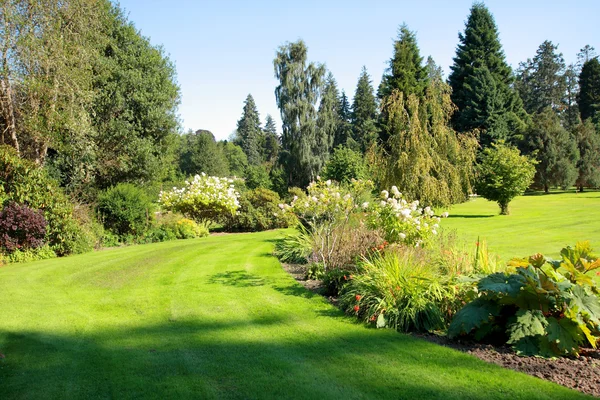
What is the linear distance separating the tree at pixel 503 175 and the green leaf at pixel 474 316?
19.4 m

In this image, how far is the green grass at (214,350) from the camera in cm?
357

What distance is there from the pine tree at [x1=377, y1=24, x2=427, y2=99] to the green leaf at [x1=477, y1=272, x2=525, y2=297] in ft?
92.7

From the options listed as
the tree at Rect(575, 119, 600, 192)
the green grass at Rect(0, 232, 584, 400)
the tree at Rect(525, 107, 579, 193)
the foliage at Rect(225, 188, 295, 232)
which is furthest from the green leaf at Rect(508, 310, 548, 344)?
the tree at Rect(575, 119, 600, 192)

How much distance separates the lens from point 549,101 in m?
62.1

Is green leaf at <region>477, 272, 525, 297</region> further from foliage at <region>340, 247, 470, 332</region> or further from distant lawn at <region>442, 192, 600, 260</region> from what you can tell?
distant lawn at <region>442, 192, 600, 260</region>

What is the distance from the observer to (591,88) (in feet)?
174

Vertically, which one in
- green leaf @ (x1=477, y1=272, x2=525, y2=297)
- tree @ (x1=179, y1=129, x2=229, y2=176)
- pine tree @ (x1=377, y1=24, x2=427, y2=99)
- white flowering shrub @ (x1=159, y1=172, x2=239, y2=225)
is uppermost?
pine tree @ (x1=377, y1=24, x2=427, y2=99)

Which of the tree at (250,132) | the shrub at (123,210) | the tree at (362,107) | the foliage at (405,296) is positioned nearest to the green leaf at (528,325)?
the foliage at (405,296)

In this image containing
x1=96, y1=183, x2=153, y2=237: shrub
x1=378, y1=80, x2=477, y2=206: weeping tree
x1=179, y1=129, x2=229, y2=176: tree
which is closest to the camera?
x1=96, y1=183, x2=153, y2=237: shrub

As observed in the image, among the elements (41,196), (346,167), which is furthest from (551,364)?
(346,167)

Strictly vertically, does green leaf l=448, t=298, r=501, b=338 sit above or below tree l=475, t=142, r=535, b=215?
below

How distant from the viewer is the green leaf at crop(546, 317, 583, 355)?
385cm

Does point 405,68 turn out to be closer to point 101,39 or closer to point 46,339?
point 101,39

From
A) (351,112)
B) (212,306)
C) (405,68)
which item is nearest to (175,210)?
(212,306)
